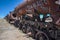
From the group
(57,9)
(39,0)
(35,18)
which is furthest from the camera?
(35,18)

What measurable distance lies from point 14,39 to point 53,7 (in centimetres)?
808

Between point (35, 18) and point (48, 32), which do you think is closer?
point (48, 32)

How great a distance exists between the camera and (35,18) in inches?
512

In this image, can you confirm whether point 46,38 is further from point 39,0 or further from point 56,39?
point 39,0

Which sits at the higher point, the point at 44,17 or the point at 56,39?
the point at 44,17

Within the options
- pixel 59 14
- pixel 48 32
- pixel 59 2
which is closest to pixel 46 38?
pixel 48 32

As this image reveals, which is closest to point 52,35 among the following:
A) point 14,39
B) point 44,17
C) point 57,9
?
point 44,17

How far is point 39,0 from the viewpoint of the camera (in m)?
Answer: 9.03

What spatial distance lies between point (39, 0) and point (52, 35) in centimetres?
242

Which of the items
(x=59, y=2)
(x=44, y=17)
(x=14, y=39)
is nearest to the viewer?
(x=59, y=2)

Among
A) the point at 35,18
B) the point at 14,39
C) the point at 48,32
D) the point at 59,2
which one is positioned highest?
the point at 59,2

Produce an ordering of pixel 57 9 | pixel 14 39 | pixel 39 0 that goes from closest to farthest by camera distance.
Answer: pixel 57 9 → pixel 39 0 → pixel 14 39

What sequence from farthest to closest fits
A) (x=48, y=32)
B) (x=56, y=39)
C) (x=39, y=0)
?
(x=48, y=32)
(x=56, y=39)
(x=39, y=0)

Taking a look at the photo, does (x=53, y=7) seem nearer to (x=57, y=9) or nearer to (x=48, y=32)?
(x=57, y=9)
